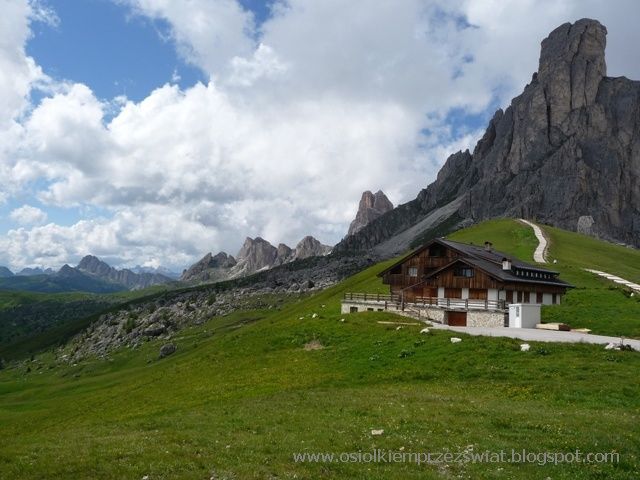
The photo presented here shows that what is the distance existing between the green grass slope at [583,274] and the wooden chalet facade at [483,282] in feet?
11.1

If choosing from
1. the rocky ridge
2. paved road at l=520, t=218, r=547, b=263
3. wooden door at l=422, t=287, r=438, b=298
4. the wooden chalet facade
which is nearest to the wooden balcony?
the wooden chalet facade

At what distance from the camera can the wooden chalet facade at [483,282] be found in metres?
60.4

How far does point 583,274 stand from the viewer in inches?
2970

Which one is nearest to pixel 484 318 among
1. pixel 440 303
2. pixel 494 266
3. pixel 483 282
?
pixel 440 303

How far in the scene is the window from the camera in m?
63.5

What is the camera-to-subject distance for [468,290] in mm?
63531

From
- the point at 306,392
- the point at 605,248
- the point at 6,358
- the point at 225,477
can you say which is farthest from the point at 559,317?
the point at 6,358

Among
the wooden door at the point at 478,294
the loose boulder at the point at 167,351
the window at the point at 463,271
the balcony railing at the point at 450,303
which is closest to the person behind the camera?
the balcony railing at the point at 450,303

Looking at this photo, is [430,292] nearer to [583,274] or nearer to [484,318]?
[484,318]

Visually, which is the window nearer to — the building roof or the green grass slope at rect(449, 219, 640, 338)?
the building roof

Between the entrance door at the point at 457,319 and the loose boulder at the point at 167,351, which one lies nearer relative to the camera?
the entrance door at the point at 457,319

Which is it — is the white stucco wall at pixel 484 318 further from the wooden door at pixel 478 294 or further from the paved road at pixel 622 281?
the paved road at pixel 622 281

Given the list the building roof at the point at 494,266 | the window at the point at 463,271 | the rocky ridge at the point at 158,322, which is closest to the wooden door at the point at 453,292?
the window at the point at 463,271

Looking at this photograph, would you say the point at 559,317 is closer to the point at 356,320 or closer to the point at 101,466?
the point at 356,320
